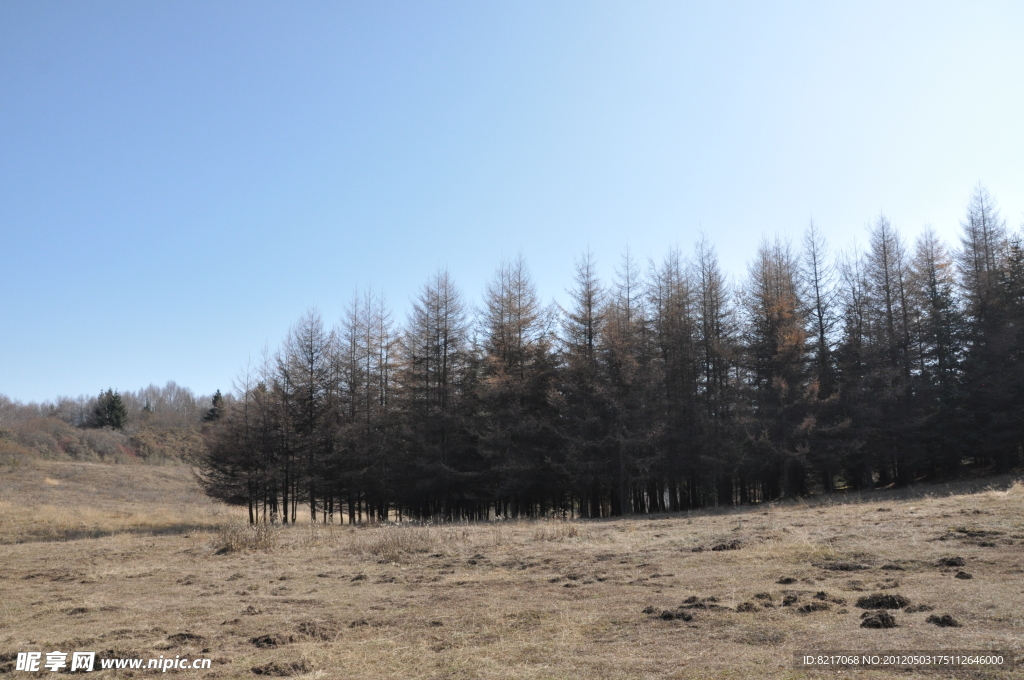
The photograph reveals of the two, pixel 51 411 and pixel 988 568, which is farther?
pixel 51 411

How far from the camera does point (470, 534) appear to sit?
804 inches

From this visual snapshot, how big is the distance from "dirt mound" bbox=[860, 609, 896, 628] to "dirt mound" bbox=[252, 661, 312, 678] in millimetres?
6352

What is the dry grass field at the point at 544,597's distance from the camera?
22.4 feet

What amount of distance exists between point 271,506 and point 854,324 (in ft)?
125

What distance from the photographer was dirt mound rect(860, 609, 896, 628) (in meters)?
7.03

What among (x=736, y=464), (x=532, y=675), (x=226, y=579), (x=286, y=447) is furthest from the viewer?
(x=286, y=447)

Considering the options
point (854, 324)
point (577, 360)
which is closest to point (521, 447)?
point (577, 360)

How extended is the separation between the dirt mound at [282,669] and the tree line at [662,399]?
27.0 m

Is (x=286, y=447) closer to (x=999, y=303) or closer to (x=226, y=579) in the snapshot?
(x=226, y=579)

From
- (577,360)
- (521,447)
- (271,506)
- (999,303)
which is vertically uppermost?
(999,303)

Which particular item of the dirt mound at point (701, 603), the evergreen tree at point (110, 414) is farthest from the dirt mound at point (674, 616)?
the evergreen tree at point (110, 414)

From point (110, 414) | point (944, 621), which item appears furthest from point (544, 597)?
point (110, 414)

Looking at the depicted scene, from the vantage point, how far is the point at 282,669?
6.94 m

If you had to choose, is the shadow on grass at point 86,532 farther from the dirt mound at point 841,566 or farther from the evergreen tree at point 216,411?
the dirt mound at point 841,566
